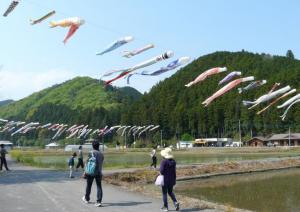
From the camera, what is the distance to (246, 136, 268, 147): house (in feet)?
382

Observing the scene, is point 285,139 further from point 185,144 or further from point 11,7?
point 11,7

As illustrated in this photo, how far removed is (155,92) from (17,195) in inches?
5896

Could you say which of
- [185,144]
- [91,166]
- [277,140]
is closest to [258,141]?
[277,140]

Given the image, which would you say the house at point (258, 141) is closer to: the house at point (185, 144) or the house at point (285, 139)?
the house at point (285, 139)

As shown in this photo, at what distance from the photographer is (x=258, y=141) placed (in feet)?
387

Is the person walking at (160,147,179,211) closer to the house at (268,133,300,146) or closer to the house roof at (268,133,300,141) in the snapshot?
the house at (268,133,300,146)

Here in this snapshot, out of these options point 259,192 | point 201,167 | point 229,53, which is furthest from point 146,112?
point 259,192

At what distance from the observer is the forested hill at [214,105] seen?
113m

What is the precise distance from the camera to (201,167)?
30.1m

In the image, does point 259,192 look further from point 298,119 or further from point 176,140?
point 176,140

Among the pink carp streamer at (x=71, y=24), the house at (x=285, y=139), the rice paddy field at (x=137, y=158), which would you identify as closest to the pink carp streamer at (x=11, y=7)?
the pink carp streamer at (x=71, y=24)

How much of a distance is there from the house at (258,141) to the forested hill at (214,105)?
401 centimetres

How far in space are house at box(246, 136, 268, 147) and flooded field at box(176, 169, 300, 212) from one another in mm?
94796

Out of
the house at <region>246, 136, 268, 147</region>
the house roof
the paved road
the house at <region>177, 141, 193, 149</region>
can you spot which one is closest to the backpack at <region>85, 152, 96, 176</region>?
the paved road
